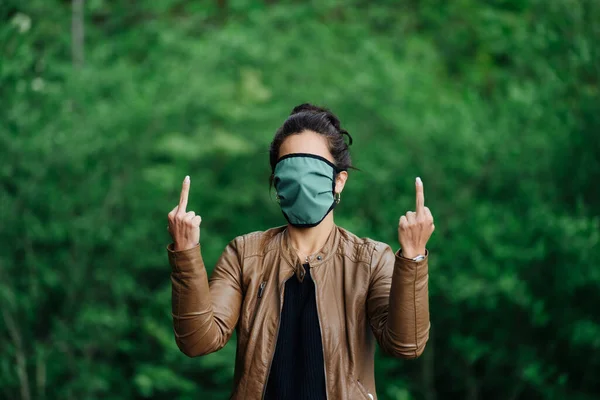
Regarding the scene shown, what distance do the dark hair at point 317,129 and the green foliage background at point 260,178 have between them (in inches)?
173

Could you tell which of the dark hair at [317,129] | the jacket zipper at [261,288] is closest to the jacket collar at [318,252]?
the jacket zipper at [261,288]

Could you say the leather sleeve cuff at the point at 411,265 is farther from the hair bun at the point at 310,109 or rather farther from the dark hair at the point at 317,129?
the hair bun at the point at 310,109

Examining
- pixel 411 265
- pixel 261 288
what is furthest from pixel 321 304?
pixel 411 265

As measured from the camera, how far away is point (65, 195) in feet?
27.6

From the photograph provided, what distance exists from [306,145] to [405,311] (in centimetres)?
63

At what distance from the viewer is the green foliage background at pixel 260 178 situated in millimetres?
6961

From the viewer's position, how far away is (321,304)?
2367mm

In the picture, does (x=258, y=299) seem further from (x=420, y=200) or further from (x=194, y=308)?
(x=420, y=200)

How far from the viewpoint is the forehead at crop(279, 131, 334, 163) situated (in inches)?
95.5

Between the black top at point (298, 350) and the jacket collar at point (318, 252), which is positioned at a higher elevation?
the jacket collar at point (318, 252)

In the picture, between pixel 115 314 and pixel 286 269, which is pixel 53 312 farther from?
pixel 286 269

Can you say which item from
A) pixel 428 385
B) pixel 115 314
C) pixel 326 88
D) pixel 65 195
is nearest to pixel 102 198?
pixel 65 195

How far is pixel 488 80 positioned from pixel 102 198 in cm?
636

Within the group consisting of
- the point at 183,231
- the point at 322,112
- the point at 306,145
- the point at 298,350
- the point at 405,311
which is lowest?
the point at 298,350
